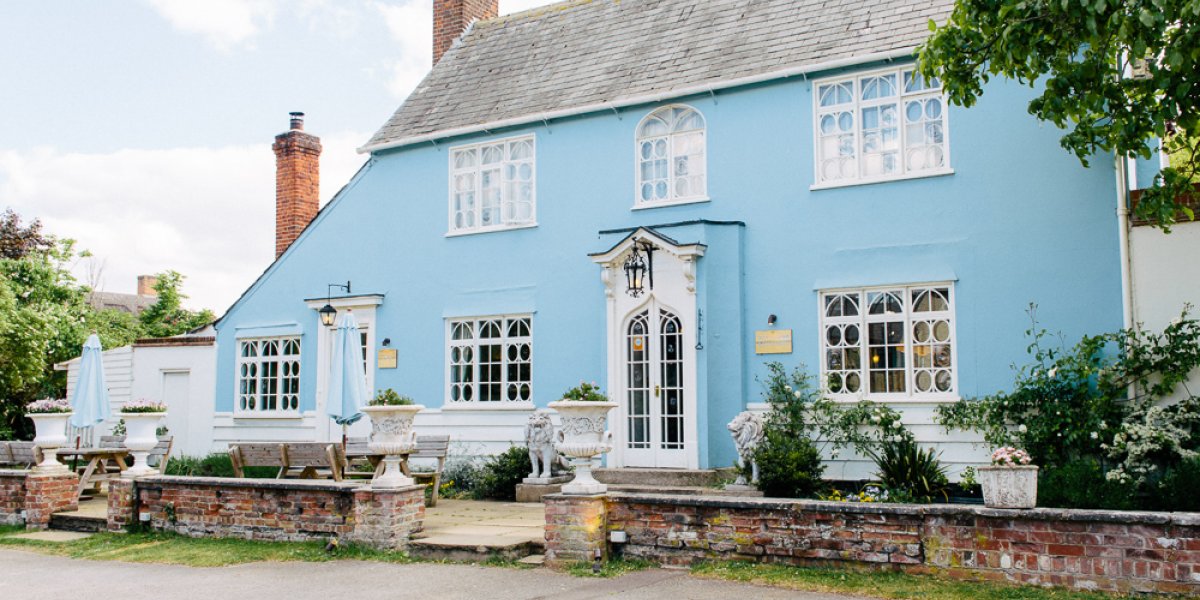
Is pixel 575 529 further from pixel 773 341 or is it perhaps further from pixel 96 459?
pixel 96 459

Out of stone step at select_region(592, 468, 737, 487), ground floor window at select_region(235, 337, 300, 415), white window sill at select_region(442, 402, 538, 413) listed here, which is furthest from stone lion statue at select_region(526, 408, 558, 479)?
ground floor window at select_region(235, 337, 300, 415)

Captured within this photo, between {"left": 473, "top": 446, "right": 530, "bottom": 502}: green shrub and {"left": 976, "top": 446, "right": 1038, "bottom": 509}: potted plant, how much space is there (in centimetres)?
747

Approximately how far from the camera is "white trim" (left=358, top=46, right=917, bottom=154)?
13.1 metres

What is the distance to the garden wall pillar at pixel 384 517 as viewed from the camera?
10453mm

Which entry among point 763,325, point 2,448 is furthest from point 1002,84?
point 2,448

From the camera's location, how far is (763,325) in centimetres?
1373

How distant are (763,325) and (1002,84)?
4144 mm

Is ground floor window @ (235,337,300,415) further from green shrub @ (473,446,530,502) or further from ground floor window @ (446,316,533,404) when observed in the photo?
green shrub @ (473,446,530,502)

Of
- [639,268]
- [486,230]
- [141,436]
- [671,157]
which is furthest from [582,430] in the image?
[486,230]

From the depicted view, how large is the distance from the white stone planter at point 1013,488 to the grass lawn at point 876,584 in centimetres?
62

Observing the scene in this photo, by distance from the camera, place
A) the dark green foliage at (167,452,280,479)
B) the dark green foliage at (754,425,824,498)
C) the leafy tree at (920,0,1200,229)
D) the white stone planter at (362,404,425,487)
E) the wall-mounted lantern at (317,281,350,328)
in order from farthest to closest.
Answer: the wall-mounted lantern at (317,281,350,328), the dark green foliage at (167,452,280,479), the dark green foliage at (754,425,824,498), the white stone planter at (362,404,425,487), the leafy tree at (920,0,1200,229)

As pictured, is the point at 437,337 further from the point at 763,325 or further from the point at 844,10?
the point at 844,10

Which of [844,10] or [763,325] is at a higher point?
[844,10]

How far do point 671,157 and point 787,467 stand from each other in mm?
A: 5026
